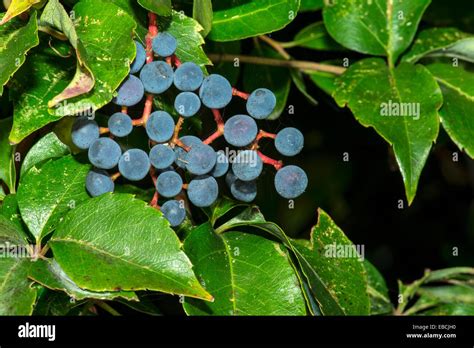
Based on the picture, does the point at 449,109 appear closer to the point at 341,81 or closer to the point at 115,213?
the point at 341,81

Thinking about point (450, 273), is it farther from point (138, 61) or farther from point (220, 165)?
point (138, 61)

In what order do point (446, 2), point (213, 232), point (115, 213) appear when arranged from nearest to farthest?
point (115, 213), point (213, 232), point (446, 2)

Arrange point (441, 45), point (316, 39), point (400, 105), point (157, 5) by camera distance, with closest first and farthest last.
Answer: point (157, 5) → point (400, 105) → point (441, 45) → point (316, 39)

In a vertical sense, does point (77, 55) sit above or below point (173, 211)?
above

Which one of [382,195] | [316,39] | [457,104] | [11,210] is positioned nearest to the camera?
[11,210]

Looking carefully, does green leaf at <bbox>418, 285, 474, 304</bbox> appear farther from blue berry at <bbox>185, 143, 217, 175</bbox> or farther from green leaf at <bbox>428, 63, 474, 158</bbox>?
blue berry at <bbox>185, 143, 217, 175</bbox>

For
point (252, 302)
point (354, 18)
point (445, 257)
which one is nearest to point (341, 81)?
point (354, 18)

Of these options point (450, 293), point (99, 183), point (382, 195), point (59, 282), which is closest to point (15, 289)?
point (59, 282)

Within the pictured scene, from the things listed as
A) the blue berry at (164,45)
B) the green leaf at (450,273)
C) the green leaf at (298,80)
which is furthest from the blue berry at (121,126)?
the green leaf at (450,273)
